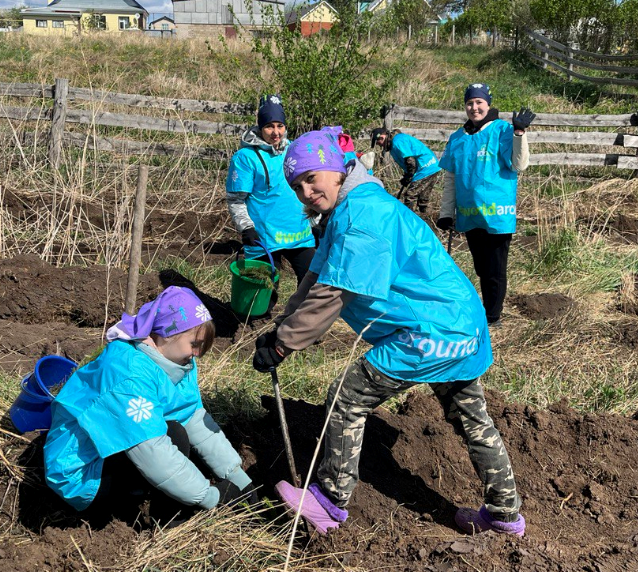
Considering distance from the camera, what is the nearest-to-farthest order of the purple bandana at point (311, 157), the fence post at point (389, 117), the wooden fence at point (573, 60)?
the purple bandana at point (311, 157) < the fence post at point (389, 117) < the wooden fence at point (573, 60)

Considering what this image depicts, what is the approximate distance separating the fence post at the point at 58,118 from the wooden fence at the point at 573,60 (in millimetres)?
14198

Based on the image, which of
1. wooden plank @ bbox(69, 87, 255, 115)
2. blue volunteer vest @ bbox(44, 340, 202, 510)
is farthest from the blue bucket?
wooden plank @ bbox(69, 87, 255, 115)

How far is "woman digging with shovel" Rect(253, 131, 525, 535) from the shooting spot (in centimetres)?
266

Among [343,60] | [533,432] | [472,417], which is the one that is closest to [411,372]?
[472,417]

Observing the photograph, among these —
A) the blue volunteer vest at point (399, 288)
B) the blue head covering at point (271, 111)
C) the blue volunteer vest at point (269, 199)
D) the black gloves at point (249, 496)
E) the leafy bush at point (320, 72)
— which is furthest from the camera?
the leafy bush at point (320, 72)

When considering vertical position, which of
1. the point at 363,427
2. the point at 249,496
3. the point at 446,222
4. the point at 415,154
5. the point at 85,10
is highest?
the point at 85,10

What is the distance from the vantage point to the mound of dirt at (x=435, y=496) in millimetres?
2871

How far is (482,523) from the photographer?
10.5ft

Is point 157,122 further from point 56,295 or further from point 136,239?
point 136,239

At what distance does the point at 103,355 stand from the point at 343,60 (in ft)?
25.0

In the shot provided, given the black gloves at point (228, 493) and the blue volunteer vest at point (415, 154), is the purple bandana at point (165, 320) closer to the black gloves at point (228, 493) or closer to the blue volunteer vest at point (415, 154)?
the black gloves at point (228, 493)

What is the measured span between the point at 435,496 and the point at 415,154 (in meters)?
4.98

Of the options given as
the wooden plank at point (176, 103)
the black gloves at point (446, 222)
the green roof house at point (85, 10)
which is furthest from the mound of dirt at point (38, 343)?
the green roof house at point (85, 10)

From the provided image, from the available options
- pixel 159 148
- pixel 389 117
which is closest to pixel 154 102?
pixel 159 148
